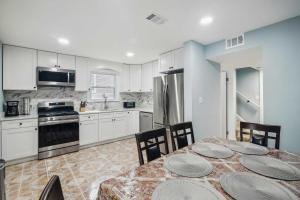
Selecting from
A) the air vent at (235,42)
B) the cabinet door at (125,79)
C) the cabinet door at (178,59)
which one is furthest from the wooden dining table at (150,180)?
the cabinet door at (125,79)

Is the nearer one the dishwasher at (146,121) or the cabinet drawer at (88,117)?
the cabinet drawer at (88,117)

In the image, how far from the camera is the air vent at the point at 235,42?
2542mm

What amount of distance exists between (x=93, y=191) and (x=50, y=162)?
150 cm

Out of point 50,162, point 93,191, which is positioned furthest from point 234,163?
point 50,162

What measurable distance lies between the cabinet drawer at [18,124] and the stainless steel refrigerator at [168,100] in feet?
8.52

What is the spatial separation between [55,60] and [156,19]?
2.77 meters

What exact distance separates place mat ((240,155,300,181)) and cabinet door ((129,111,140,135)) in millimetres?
3536

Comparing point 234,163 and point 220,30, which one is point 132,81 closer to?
point 220,30

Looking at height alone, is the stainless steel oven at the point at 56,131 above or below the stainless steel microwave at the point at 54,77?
below

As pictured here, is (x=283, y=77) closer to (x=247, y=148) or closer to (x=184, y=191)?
(x=247, y=148)

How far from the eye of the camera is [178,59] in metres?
3.21

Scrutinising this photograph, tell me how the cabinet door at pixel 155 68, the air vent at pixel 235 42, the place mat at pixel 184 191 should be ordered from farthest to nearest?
1. the cabinet door at pixel 155 68
2. the air vent at pixel 235 42
3. the place mat at pixel 184 191

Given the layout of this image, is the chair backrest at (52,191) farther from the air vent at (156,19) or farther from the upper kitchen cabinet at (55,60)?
the upper kitchen cabinet at (55,60)

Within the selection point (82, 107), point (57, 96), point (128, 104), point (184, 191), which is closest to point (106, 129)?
point (82, 107)
